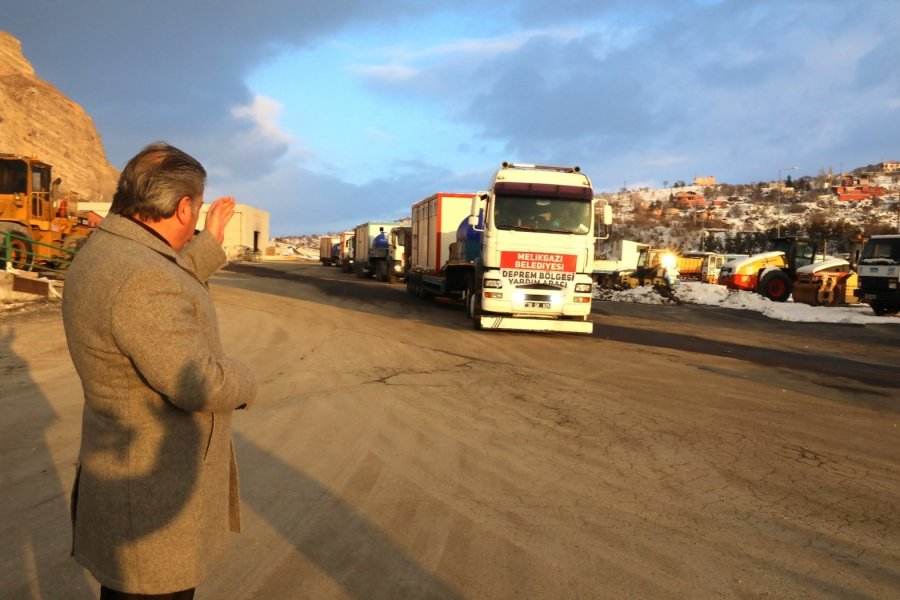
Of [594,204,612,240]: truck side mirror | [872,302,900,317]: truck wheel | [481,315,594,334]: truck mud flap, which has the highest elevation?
[594,204,612,240]: truck side mirror

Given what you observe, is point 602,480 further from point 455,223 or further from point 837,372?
point 455,223

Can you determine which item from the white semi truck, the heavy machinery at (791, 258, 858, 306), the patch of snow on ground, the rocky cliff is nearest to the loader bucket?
the heavy machinery at (791, 258, 858, 306)

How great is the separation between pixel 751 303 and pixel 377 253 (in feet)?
63.6

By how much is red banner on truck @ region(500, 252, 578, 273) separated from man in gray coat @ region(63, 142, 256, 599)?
37.7 ft

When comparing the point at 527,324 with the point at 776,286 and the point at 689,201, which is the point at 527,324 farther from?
the point at 689,201

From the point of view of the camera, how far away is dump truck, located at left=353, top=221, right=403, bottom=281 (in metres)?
33.8

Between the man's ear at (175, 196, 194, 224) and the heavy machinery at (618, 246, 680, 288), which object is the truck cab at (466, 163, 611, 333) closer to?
the man's ear at (175, 196, 194, 224)

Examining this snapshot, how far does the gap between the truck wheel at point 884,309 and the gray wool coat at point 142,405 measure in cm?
2534

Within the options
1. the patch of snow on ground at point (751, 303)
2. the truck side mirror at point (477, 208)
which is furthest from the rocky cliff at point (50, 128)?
the truck side mirror at point (477, 208)

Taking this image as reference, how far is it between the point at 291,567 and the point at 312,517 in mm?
671

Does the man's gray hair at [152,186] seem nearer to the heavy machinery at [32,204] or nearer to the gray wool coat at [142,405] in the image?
the gray wool coat at [142,405]

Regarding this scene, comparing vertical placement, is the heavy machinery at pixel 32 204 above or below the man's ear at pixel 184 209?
above

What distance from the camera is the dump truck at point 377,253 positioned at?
3384cm

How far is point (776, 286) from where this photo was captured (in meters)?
28.6
